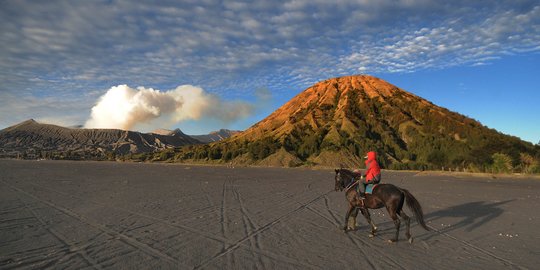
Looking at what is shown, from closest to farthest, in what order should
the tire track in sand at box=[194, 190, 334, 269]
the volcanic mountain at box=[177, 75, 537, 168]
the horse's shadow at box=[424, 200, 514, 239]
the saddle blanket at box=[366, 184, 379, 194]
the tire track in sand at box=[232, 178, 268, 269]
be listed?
the tire track in sand at box=[194, 190, 334, 269]
the tire track in sand at box=[232, 178, 268, 269]
the saddle blanket at box=[366, 184, 379, 194]
the horse's shadow at box=[424, 200, 514, 239]
the volcanic mountain at box=[177, 75, 537, 168]

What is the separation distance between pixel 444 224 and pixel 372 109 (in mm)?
90070

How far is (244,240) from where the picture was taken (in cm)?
1021

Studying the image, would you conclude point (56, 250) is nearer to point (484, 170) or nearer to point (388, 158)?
point (484, 170)

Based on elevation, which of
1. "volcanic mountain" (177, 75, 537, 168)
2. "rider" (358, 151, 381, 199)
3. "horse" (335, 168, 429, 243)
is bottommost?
"horse" (335, 168, 429, 243)

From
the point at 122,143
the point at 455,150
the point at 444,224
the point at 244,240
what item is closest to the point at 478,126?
the point at 455,150

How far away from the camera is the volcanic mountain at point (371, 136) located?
70.5m

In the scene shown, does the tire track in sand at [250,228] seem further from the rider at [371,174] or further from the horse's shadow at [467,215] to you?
the horse's shadow at [467,215]

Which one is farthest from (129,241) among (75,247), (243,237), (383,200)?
(383,200)

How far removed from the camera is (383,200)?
10.6 meters

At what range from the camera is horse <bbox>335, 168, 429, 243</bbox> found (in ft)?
33.9

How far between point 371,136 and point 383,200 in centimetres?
7859

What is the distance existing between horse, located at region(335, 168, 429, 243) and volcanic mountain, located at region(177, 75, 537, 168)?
56.4 metres

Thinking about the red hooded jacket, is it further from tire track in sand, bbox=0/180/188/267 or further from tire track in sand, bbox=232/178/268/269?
tire track in sand, bbox=0/180/188/267

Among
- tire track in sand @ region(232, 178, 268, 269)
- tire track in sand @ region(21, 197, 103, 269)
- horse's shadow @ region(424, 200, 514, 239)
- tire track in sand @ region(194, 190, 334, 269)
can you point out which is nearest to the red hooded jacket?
horse's shadow @ region(424, 200, 514, 239)
